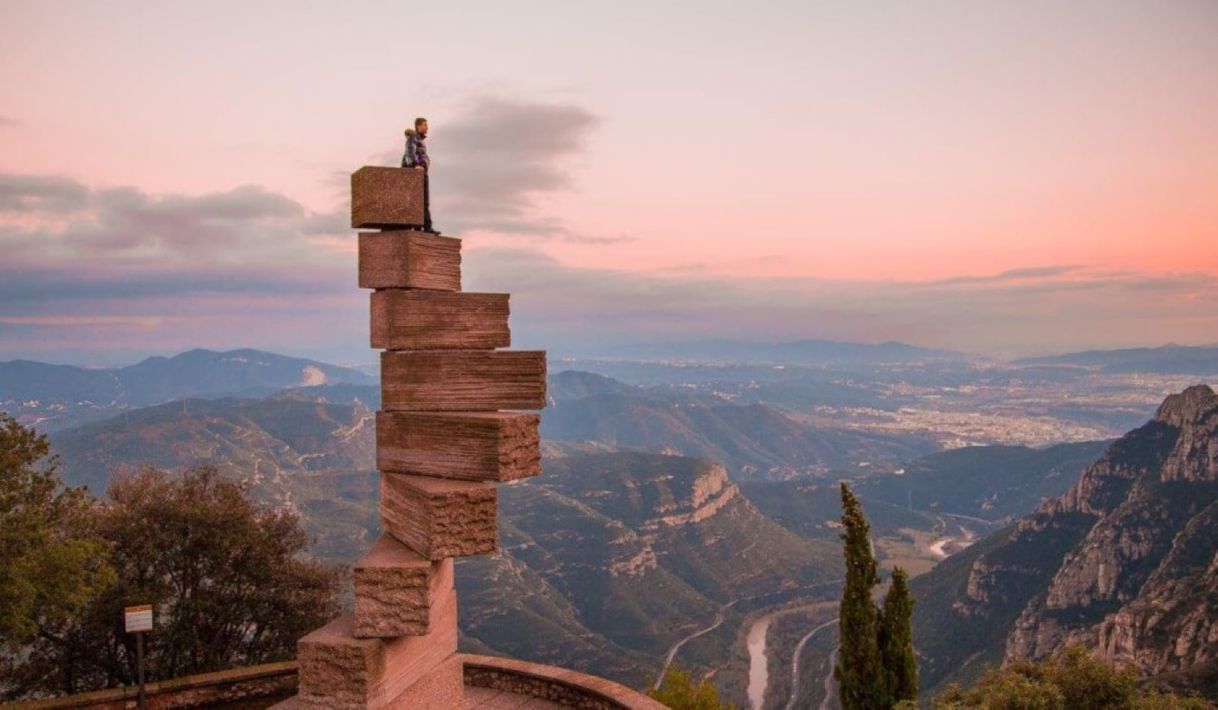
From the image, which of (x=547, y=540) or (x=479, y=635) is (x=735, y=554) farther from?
(x=479, y=635)

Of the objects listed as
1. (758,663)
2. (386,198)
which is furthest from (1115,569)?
(386,198)

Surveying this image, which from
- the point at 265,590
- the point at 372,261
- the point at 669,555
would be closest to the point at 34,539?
the point at 265,590

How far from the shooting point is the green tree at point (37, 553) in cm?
1538

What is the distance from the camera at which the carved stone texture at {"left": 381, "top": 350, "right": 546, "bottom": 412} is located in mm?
9211

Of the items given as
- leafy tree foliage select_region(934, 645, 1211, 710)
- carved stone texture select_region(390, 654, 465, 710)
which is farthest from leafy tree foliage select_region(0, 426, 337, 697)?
leafy tree foliage select_region(934, 645, 1211, 710)

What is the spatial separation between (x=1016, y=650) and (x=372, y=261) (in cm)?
10493

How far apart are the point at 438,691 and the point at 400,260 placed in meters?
5.47

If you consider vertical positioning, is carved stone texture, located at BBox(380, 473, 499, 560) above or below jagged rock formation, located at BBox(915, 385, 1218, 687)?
above

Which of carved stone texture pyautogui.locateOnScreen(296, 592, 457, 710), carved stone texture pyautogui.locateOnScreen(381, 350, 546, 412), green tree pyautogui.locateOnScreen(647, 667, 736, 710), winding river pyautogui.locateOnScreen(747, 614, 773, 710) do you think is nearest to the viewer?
carved stone texture pyautogui.locateOnScreen(296, 592, 457, 710)

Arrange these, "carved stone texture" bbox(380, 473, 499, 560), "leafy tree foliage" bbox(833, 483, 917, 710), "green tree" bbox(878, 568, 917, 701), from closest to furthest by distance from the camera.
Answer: "carved stone texture" bbox(380, 473, 499, 560) → "leafy tree foliage" bbox(833, 483, 917, 710) → "green tree" bbox(878, 568, 917, 701)

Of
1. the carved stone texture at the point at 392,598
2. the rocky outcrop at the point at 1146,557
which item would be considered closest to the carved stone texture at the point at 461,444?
the carved stone texture at the point at 392,598

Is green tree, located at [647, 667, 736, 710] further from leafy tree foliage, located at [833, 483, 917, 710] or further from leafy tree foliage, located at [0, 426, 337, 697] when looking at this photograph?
leafy tree foliage, located at [0, 426, 337, 697]

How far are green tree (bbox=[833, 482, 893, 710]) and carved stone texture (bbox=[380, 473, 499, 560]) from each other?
45.2 ft

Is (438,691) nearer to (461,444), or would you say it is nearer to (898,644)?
(461,444)
